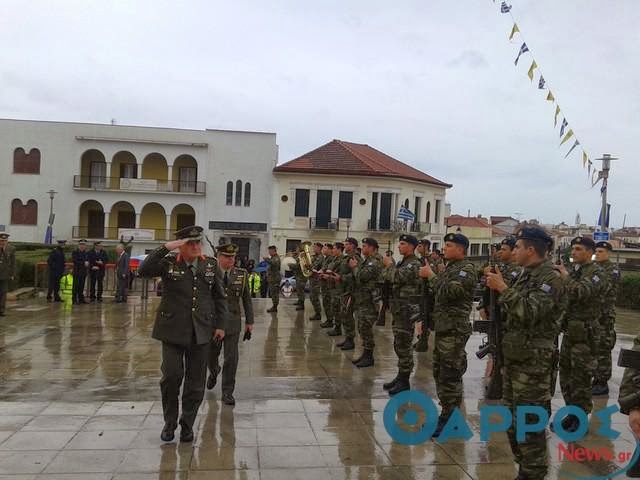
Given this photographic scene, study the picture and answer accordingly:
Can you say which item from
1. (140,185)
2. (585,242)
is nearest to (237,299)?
A: (585,242)

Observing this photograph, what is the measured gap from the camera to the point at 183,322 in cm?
529

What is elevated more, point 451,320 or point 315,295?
point 451,320

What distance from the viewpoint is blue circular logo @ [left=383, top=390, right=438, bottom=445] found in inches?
215

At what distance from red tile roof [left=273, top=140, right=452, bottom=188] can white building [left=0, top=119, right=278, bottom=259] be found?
217cm

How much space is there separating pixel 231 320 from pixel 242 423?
1.30 meters

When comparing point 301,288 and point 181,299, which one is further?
point 301,288

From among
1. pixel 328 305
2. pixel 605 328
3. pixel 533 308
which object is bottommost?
pixel 328 305

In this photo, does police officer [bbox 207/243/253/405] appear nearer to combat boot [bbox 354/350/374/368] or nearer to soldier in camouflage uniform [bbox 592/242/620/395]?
combat boot [bbox 354/350/374/368]

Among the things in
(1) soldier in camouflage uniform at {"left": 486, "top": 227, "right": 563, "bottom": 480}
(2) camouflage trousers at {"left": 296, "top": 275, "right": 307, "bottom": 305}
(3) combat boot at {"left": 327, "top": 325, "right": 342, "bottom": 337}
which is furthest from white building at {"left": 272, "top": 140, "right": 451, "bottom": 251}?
(1) soldier in camouflage uniform at {"left": 486, "top": 227, "right": 563, "bottom": 480}

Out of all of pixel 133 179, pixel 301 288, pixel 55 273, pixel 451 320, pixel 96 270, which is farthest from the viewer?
pixel 133 179

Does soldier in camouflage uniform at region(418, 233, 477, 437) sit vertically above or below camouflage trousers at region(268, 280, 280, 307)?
above

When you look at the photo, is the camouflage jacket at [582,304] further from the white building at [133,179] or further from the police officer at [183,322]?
the white building at [133,179]

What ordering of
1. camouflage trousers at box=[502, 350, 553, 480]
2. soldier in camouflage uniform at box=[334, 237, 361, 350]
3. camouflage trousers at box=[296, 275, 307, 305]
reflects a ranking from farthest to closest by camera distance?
camouflage trousers at box=[296, 275, 307, 305] → soldier in camouflage uniform at box=[334, 237, 361, 350] → camouflage trousers at box=[502, 350, 553, 480]

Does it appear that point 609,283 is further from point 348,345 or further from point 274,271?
point 274,271
